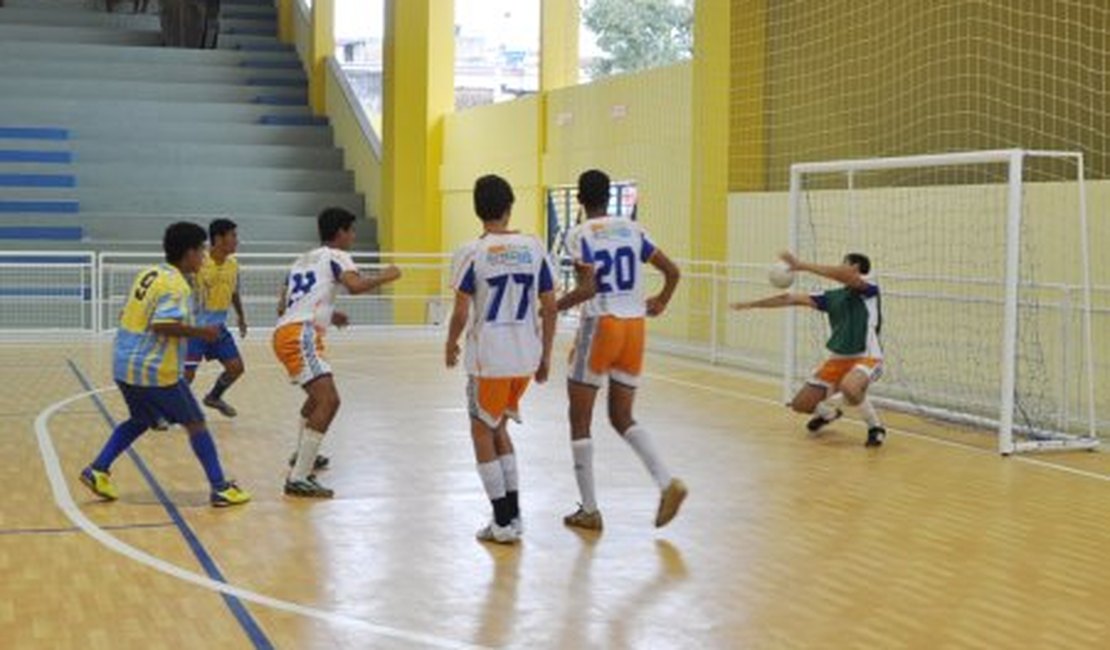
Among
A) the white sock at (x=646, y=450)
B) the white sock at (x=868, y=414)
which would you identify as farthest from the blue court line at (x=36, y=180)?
the white sock at (x=646, y=450)

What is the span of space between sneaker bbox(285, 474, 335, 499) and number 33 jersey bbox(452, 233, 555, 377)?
1.83 metres

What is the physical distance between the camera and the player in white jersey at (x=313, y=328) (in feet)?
28.2

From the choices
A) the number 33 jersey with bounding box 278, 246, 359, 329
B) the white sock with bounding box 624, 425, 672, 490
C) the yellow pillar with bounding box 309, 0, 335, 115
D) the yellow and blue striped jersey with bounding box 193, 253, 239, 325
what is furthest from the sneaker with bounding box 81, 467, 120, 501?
the yellow pillar with bounding box 309, 0, 335, 115

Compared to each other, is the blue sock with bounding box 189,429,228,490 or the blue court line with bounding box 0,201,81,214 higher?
the blue court line with bounding box 0,201,81,214

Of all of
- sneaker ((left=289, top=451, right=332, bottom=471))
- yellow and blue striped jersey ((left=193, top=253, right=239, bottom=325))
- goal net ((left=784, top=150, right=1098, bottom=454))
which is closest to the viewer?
sneaker ((left=289, top=451, right=332, bottom=471))

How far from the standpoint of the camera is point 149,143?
87.0 feet

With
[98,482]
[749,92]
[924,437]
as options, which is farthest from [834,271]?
[749,92]

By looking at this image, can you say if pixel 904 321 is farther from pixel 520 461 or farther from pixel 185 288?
pixel 185 288

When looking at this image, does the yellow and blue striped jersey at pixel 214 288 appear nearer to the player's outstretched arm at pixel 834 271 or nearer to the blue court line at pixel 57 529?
the blue court line at pixel 57 529

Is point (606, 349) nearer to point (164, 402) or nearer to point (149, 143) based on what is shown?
point (164, 402)

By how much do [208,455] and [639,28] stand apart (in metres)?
25.4

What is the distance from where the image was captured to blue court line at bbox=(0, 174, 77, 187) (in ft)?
80.4

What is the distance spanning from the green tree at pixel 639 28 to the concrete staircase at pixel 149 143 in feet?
21.4

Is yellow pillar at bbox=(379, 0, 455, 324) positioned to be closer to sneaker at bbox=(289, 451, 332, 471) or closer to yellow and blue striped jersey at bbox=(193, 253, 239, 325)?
yellow and blue striped jersey at bbox=(193, 253, 239, 325)
